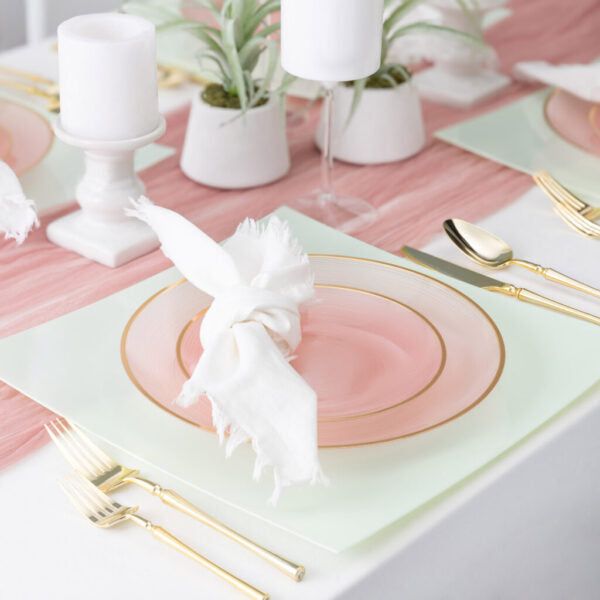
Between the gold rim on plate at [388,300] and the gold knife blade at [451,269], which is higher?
the gold rim on plate at [388,300]

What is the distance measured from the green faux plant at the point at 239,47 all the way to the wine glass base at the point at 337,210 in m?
0.12

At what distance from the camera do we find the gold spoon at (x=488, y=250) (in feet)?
3.31

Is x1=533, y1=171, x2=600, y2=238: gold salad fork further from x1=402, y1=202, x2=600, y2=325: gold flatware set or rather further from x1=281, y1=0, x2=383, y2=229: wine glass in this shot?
x1=281, y1=0, x2=383, y2=229: wine glass

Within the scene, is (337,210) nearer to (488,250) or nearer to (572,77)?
(488,250)

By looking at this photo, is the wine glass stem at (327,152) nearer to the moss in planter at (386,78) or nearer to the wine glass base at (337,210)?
the wine glass base at (337,210)

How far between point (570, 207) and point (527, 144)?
0.16m

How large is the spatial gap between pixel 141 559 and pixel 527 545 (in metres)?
0.31

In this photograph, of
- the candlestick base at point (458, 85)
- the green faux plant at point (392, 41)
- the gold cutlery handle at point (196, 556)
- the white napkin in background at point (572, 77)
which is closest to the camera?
the gold cutlery handle at point (196, 556)

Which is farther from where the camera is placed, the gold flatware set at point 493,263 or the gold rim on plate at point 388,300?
the gold flatware set at point 493,263

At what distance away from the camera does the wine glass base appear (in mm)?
1124

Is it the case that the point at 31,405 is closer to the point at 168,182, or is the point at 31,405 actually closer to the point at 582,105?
the point at 168,182

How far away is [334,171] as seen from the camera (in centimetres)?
124

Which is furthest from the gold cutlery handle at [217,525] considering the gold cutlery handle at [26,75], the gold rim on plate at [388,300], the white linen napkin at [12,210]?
the gold cutlery handle at [26,75]

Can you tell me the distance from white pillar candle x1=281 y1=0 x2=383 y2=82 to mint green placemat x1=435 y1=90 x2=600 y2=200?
0.30 metres
